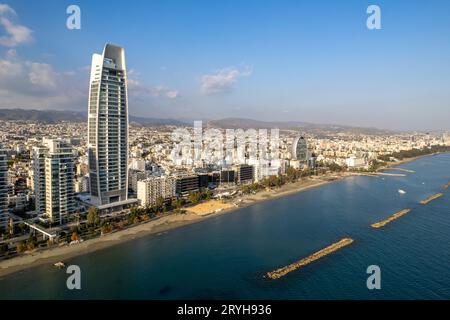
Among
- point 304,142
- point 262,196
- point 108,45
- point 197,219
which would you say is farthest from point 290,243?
point 304,142

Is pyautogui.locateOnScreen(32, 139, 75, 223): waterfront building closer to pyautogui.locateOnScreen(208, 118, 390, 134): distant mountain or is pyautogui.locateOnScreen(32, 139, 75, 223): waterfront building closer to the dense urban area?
the dense urban area

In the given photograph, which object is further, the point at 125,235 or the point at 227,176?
the point at 227,176

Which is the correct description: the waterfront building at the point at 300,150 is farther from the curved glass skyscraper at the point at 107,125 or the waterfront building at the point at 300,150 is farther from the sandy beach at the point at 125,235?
the curved glass skyscraper at the point at 107,125
